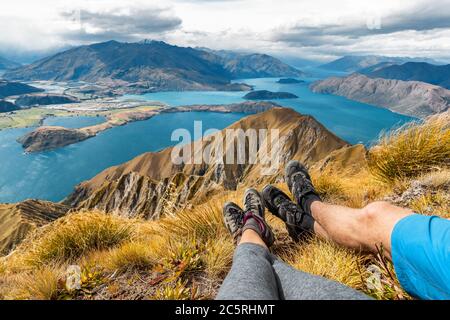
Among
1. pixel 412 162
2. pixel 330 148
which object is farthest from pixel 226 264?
pixel 330 148

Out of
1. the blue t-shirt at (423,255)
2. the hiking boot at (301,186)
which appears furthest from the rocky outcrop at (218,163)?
the blue t-shirt at (423,255)

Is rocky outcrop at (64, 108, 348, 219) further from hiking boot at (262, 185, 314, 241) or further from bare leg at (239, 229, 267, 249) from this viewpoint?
bare leg at (239, 229, 267, 249)

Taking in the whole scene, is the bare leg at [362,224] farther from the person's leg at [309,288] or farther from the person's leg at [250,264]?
the person's leg at [309,288]

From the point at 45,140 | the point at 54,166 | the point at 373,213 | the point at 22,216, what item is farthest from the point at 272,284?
the point at 45,140

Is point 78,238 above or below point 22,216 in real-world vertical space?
above

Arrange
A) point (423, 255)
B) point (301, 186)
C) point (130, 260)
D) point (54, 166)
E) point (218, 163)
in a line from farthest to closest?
point (54, 166) < point (218, 163) < point (301, 186) < point (130, 260) < point (423, 255)

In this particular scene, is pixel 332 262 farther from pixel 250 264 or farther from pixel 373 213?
pixel 250 264

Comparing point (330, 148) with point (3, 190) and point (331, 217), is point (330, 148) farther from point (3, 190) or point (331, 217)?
point (3, 190)
